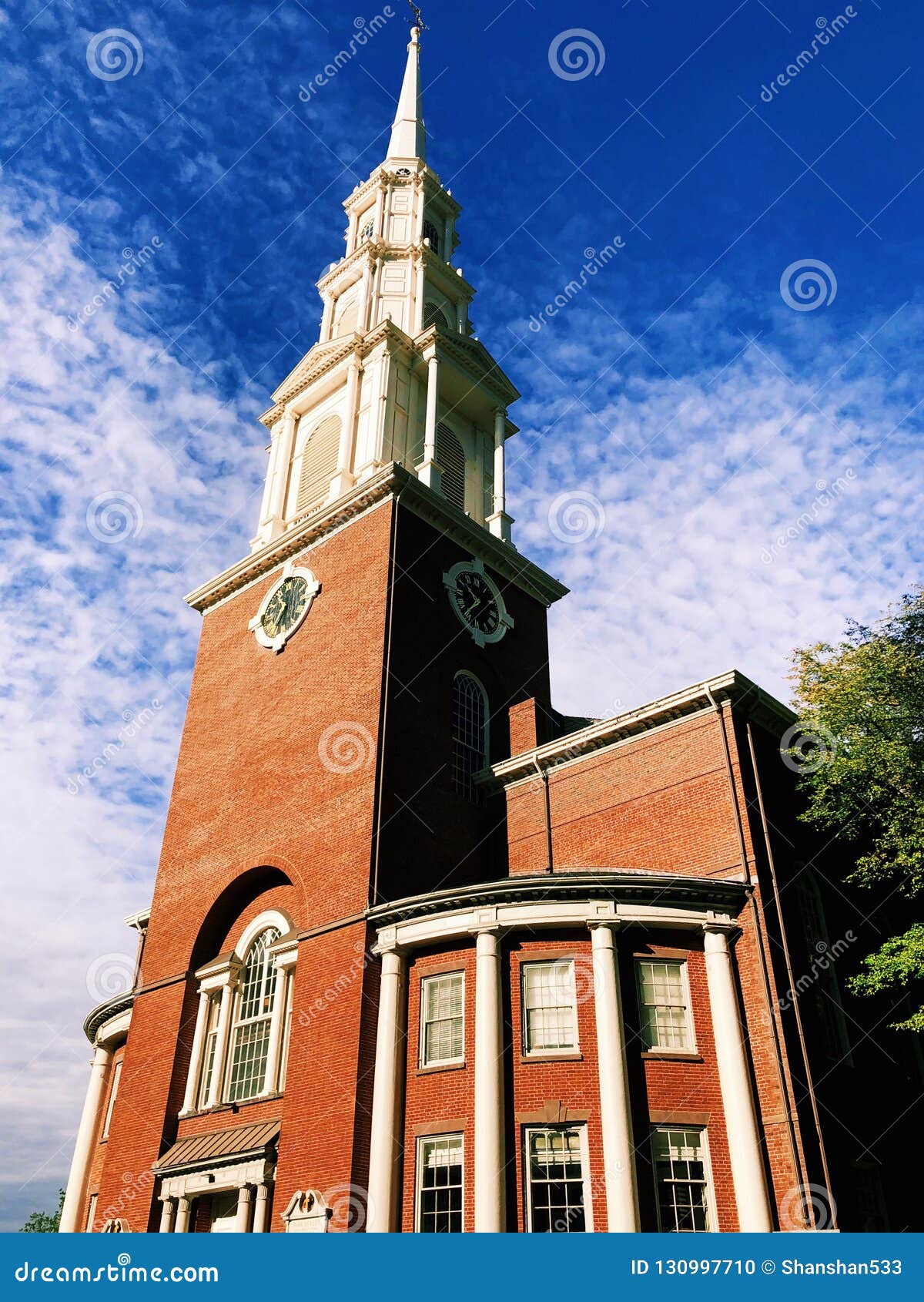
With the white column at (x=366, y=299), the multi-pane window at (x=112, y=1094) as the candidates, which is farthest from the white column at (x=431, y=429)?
the multi-pane window at (x=112, y=1094)

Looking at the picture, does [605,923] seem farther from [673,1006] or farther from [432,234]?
[432,234]

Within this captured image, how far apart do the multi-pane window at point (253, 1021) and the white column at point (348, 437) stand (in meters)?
13.3

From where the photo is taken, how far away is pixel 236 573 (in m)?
32.6

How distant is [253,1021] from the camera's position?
2384 centimetres

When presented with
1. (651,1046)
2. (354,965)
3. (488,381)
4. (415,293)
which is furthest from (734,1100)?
(415,293)

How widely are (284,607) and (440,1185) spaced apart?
54.7ft

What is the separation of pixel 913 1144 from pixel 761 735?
9.25 meters

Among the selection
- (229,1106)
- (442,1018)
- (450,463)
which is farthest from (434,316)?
(229,1106)

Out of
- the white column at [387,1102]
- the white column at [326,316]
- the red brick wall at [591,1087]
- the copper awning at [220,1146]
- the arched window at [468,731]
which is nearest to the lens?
the red brick wall at [591,1087]

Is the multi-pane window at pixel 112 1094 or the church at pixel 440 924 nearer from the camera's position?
the church at pixel 440 924

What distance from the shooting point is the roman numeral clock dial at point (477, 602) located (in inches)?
1177

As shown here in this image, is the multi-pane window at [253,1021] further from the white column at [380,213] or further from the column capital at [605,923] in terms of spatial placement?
the white column at [380,213]

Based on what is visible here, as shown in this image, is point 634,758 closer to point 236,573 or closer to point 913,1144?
point 913,1144

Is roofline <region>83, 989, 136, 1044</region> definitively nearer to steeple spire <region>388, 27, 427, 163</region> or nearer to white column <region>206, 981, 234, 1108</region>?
white column <region>206, 981, 234, 1108</region>
